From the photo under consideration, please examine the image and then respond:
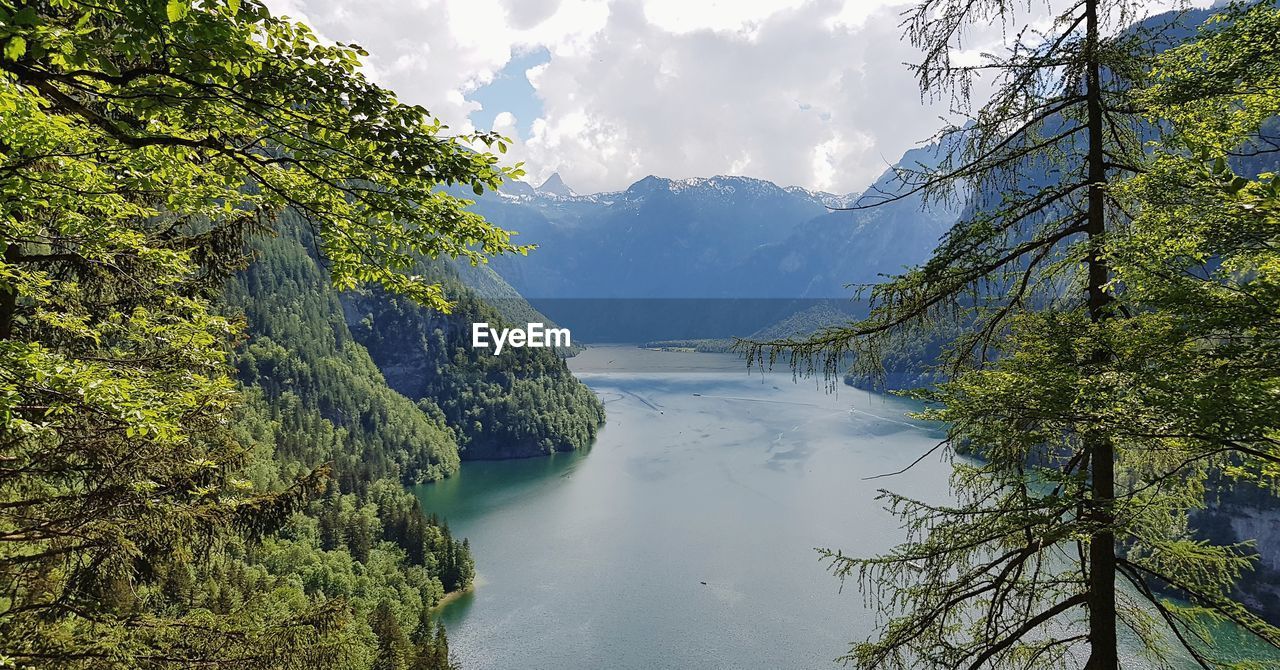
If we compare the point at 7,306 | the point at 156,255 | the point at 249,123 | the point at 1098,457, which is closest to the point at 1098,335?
the point at 1098,457

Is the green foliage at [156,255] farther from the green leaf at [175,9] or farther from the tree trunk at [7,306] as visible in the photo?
the green leaf at [175,9]

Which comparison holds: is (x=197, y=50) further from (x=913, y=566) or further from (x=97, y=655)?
(x=913, y=566)

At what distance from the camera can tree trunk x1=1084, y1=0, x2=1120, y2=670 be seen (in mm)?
5516

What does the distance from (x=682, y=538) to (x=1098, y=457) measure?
185 ft

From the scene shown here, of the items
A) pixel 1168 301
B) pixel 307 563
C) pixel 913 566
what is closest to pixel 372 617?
pixel 307 563

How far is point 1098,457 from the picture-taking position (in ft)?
19.1

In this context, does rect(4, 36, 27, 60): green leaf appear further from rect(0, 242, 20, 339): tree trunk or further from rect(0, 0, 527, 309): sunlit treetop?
rect(0, 242, 20, 339): tree trunk

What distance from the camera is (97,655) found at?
5594 millimetres

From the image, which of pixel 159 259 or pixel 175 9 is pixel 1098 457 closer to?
pixel 175 9

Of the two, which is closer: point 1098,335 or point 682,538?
point 1098,335

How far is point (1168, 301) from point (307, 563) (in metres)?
Answer: 53.4

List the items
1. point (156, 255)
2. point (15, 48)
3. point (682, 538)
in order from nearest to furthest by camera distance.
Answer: point (15, 48) → point (156, 255) → point (682, 538)

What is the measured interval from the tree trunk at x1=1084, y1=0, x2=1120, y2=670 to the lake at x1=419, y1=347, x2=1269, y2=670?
3344 centimetres

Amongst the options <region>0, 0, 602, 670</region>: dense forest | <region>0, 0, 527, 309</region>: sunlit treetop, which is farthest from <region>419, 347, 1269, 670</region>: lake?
<region>0, 0, 527, 309</region>: sunlit treetop
